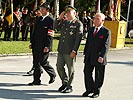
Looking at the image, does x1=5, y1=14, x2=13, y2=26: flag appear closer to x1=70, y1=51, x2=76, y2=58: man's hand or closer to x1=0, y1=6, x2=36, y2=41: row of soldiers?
x1=0, y1=6, x2=36, y2=41: row of soldiers

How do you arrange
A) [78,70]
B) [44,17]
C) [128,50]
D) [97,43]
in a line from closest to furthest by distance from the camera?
[97,43]
[44,17]
[78,70]
[128,50]

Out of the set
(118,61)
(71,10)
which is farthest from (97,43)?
(118,61)

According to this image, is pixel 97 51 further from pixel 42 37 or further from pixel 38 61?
pixel 38 61

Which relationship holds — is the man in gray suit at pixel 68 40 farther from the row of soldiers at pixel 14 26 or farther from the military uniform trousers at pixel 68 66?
the row of soldiers at pixel 14 26

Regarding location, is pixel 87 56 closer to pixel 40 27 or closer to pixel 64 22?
pixel 64 22

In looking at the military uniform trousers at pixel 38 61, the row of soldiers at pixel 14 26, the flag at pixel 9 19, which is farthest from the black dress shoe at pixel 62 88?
the flag at pixel 9 19

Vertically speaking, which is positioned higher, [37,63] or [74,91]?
[37,63]

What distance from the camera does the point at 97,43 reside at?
7.95 metres

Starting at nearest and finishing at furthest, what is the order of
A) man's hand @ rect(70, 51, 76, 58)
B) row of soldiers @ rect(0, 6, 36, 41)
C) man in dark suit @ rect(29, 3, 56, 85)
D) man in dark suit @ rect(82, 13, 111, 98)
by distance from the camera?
man in dark suit @ rect(82, 13, 111, 98)
man's hand @ rect(70, 51, 76, 58)
man in dark suit @ rect(29, 3, 56, 85)
row of soldiers @ rect(0, 6, 36, 41)

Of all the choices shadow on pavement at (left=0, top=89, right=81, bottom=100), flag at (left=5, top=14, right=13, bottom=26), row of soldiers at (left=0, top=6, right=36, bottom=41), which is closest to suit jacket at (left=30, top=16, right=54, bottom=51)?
shadow on pavement at (left=0, top=89, right=81, bottom=100)

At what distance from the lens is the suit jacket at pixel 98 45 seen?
7.91 m

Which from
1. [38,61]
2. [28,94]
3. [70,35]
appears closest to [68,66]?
[70,35]

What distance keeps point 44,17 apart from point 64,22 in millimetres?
733

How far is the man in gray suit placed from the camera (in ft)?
26.9
